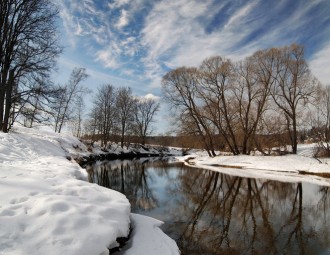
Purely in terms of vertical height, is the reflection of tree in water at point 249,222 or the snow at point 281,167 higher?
the snow at point 281,167

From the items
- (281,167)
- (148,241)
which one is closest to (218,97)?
(281,167)

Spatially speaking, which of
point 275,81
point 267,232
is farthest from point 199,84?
point 267,232

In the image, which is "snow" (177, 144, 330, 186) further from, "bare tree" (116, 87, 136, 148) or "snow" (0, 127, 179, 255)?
"bare tree" (116, 87, 136, 148)

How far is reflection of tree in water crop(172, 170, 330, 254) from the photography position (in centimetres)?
632

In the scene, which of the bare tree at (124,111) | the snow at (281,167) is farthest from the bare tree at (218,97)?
the bare tree at (124,111)

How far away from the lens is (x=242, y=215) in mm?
9164

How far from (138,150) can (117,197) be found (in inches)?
1854

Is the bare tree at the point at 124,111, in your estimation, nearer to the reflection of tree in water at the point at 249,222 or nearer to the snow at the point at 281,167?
the snow at the point at 281,167

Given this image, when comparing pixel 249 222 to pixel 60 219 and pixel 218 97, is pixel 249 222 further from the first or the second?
pixel 218 97

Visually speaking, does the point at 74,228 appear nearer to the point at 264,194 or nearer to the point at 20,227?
the point at 20,227

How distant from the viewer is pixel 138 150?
53438mm

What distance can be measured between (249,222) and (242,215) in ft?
2.83

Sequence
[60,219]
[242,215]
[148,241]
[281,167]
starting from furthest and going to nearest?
1. [281,167]
2. [242,215]
3. [148,241]
4. [60,219]

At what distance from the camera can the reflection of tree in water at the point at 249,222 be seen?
6324 millimetres
